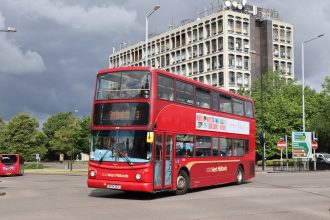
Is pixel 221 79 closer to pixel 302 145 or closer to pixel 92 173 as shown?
pixel 302 145

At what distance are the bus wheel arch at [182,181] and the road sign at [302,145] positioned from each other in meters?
27.4

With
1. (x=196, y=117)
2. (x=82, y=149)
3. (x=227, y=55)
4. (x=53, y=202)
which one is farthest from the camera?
(x=227, y=55)

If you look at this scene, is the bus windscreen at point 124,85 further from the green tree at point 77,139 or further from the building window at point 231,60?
the building window at point 231,60

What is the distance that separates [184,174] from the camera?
1861cm

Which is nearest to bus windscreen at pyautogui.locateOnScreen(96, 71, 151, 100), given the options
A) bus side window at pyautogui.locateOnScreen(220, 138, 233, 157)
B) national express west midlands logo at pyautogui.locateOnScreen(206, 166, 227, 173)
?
national express west midlands logo at pyautogui.locateOnScreen(206, 166, 227, 173)

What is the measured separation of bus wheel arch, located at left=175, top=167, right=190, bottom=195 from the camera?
18.2 m

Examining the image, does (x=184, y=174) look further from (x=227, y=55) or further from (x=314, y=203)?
(x=227, y=55)

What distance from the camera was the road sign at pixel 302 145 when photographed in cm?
4372

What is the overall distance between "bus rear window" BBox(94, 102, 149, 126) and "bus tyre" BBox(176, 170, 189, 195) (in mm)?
3227

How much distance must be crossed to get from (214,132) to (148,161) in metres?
5.39

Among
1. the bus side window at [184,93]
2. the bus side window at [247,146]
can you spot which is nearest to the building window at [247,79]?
the bus side window at [247,146]

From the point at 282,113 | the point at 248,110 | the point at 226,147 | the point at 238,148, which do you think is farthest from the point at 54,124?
the point at 226,147

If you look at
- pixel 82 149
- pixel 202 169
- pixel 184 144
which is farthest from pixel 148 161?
pixel 82 149

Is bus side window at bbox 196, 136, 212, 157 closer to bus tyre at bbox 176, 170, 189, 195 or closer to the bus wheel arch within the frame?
the bus wheel arch
